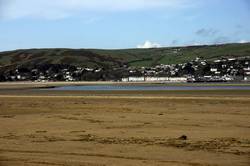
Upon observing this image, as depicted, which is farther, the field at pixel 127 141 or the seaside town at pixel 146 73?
the seaside town at pixel 146 73

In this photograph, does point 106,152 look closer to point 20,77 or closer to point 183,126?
point 183,126

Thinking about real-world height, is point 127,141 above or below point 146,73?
above

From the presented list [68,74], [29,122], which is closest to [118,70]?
[68,74]

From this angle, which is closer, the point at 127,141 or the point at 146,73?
the point at 127,141

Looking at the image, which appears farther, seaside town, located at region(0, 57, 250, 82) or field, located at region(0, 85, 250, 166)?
seaside town, located at region(0, 57, 250, 82)

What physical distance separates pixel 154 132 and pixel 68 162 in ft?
21.3

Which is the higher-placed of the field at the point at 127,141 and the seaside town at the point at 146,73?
the field at the point at 127,141

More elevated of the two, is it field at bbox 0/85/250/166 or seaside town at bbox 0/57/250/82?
field at bbox 0/85/250/166

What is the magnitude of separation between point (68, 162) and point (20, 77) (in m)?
177

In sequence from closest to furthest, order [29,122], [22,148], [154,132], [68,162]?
[68,162], [22,148], [154,132], [29,122]

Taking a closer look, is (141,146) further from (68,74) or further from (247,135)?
(68,74)

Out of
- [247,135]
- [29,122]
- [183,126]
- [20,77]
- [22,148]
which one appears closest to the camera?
[22,148]

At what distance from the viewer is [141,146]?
15555 mm

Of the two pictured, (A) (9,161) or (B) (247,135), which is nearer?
(A) (9,161)
